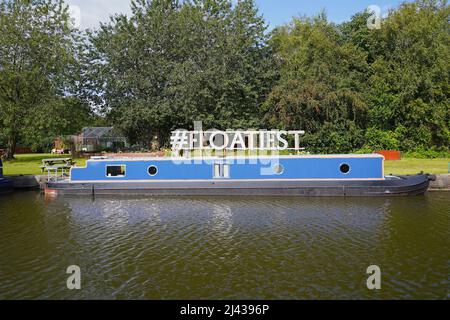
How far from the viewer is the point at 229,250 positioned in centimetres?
1073

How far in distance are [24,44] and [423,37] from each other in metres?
37.5

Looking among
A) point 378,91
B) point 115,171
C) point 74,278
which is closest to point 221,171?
point 115,171

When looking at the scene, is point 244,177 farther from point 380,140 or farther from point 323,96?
point 380,140

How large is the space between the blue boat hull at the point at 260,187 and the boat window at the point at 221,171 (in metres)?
0.41

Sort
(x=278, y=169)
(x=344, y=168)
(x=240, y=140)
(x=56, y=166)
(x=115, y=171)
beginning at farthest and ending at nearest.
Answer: (x=56, y=166)
(x=115, y=171)
(x=278, y=169)
(x=344, y=168)
(x=240, y=140)

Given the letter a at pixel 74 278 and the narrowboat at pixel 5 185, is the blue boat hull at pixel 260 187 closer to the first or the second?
the narrowboat at pixel 5 185

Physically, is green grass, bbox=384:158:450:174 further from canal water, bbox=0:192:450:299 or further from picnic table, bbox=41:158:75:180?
picnic table, bbox=41:158:75:180

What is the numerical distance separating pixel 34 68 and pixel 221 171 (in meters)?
27.9

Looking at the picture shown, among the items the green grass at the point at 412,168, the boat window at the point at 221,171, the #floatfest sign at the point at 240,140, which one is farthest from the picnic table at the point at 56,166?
the green grass at the point at 412,168

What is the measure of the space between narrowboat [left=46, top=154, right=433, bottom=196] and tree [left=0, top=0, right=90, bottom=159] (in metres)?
19.4

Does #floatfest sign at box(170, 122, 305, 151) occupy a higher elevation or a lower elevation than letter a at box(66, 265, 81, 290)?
higher

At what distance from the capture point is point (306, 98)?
35.6 meters

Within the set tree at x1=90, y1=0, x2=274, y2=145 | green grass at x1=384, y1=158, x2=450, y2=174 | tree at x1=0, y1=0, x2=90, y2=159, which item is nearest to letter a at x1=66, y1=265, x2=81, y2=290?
green grass at x1=384, y1=158, x2=450, y2=174

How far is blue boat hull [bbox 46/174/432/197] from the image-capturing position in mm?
18688
